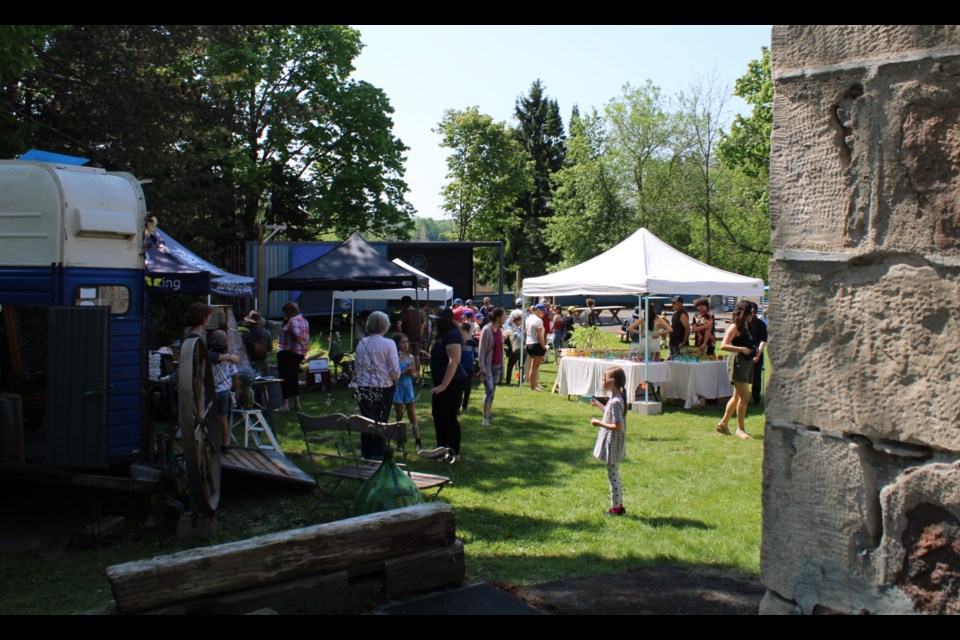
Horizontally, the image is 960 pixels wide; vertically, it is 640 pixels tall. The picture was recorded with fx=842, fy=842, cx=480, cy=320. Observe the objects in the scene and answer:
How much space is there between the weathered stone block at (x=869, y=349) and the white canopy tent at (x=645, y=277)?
1111 centimetres

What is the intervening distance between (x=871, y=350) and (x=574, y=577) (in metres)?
3.58

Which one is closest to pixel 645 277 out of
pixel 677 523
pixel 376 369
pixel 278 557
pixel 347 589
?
pixel 376 369

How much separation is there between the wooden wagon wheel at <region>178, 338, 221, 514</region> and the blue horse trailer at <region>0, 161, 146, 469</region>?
3.13 ft

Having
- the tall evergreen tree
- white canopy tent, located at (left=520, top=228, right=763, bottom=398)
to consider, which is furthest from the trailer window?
the tall evergreen tree

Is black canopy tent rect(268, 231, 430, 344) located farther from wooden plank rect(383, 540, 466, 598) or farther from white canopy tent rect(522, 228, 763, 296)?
wooden plank rect(383, 540, 466, 598)

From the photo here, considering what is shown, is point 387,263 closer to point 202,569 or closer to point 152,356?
point 152,356

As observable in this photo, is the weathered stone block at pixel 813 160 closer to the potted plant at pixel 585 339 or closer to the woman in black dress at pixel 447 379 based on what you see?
the woman in black dress at pixel 447 379

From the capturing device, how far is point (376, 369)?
897 cm

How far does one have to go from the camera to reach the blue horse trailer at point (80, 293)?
277 inches

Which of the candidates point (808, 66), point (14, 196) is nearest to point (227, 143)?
point (14, 196)

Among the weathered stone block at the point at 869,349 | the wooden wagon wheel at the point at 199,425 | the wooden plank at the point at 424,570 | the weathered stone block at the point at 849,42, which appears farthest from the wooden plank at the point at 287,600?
the weathered stone block at the point at 849,42

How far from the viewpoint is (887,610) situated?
2.66m

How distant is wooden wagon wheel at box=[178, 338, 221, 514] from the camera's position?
6168 millimetres

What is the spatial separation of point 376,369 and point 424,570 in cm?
388
